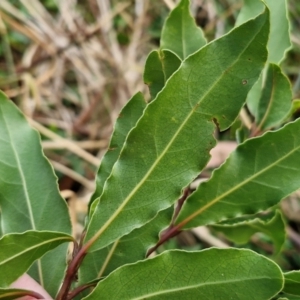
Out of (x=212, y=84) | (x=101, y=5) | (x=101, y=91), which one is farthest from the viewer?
(x=101, y=5)

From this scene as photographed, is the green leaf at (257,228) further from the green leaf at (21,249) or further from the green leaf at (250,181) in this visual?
the green leaf at (21,249)

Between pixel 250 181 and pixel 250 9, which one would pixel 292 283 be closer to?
pixel 250 181

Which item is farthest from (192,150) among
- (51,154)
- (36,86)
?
(36,86)

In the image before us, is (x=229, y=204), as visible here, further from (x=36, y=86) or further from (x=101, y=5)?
(x=101, y=5)

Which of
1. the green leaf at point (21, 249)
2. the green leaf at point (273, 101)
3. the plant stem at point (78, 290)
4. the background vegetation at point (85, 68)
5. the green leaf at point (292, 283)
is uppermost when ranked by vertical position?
the green leaf at point (21, 249)

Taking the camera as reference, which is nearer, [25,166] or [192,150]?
[192,150]

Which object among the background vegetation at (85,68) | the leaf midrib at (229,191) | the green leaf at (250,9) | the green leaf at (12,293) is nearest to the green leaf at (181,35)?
the green leaf at (250,9)
